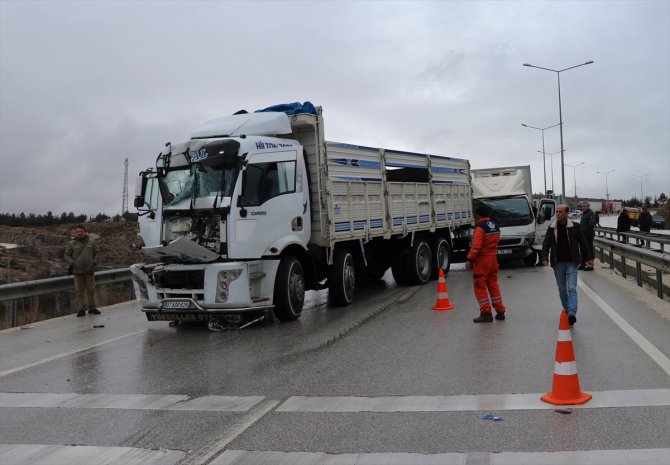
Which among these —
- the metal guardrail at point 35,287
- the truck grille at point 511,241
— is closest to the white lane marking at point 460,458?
the metal guardrail at point 35,287

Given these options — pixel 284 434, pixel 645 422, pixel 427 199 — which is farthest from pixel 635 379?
pixel 427 199

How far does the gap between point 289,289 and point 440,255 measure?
25.0ft

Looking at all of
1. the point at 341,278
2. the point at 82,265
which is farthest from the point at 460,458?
the point at 82,265

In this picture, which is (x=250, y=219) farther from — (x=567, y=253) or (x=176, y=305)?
(x=567, y=253)

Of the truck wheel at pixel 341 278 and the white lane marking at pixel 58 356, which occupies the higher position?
the truck wheel at pixel 341 278

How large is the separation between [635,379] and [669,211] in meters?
56.4

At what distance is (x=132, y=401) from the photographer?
583 cm

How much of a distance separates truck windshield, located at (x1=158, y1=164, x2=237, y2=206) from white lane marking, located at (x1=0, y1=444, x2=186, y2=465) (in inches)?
197

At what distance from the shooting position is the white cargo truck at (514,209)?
18.4 m

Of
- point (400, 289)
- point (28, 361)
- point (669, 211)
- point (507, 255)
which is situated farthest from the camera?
point (669, 211)

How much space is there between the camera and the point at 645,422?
15.2ft

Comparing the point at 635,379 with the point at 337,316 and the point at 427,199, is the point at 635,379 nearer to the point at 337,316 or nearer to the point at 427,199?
the point at 337,316

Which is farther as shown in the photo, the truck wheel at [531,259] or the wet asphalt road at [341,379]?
the truck wheel at [531,259]

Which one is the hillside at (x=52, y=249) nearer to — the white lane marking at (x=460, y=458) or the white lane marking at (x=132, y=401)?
the white lane marking at (x=132, y=401)
